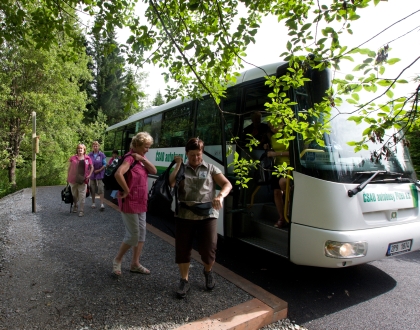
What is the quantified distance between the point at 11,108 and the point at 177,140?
12648mm

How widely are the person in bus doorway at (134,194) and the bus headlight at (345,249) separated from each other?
7.27ft

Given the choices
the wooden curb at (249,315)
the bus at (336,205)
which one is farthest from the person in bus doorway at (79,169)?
the wooden curb at (249,315)

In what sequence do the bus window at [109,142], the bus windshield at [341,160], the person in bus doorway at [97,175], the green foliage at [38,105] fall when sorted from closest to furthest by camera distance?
the bus windshield at [341,160], the person in bus doorway at [97,175], the bus window at [109,142], the green foliage at [38,105]

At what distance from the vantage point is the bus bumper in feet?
11.0

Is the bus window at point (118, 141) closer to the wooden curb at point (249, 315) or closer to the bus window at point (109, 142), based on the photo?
the bus window at point (109, 142)

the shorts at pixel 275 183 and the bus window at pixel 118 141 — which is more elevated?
the bus window at pixel 118 141

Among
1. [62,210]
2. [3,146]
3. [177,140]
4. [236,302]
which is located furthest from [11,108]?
[236,302]

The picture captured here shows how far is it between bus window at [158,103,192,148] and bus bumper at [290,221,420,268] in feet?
12.0

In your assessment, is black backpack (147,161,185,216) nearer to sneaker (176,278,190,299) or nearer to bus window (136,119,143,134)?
sneaker (176,278,190,299)

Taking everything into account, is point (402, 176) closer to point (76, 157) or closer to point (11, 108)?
→ point (76, 157)

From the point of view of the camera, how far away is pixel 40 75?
15.8 metres

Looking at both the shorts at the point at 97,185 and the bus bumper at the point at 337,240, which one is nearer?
the bus bumper at the point at 337,240

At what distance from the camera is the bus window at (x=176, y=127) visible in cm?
674

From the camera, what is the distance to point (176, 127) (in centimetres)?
727
